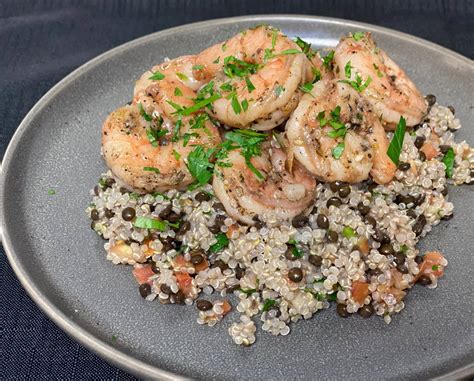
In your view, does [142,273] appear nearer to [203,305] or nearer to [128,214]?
[128,214]

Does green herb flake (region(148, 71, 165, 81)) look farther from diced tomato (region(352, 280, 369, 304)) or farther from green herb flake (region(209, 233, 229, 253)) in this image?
diced tomato (region(352, 280, 369, 304))

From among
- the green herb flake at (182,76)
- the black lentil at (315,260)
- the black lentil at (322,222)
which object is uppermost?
the green herb flake at (182,76)

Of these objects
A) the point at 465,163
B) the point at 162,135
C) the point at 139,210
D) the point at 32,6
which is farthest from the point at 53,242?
the point at 32,6

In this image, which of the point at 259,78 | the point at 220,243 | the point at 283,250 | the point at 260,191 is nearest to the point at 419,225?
the point at 283,250

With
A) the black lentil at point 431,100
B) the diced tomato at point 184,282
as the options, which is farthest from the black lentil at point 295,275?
the black lentil at point 431,100

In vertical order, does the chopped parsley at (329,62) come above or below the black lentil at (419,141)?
above

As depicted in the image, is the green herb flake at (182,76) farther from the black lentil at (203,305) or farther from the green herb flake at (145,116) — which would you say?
the black lentil at (203,305)
